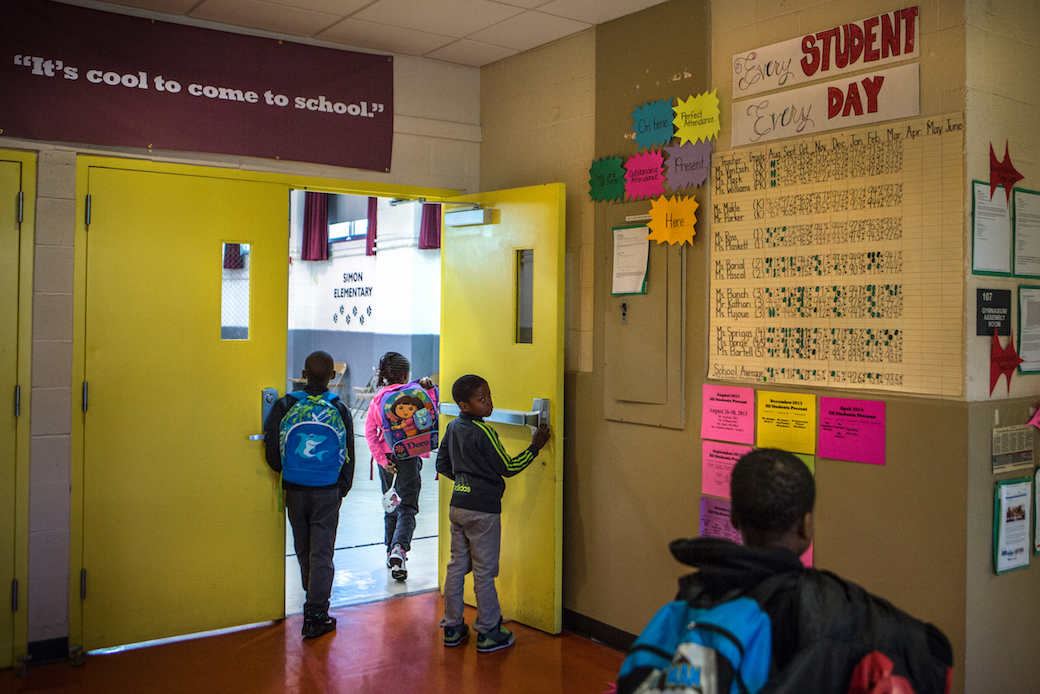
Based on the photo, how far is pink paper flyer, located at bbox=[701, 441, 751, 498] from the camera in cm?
343

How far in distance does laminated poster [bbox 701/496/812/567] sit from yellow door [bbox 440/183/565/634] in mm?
807

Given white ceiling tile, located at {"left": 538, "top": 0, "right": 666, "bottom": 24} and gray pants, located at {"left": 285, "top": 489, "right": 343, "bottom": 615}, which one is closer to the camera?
white ceiling tile, located at {"left": 538, "top": 0, "right": 666, "bottom": 24}

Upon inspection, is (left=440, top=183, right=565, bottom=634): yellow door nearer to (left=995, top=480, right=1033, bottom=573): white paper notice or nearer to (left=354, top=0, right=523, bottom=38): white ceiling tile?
(left=354, top=0, right=523, bottom=38): white ceiling tile

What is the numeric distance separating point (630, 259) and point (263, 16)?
6.67 feet

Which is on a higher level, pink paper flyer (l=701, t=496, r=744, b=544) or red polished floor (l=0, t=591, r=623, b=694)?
pink paper flyer (l=701, t=496, r=744, b=544)

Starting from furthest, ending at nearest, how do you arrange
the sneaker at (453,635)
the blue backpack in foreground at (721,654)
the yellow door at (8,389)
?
the sneaker at (453,635)
the yellow door at (8,389)
the blue backpack in foreground at (721,654)

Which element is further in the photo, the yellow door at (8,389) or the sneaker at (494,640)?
the sneaker at (494,640)

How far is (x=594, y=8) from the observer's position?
3840 millimetres

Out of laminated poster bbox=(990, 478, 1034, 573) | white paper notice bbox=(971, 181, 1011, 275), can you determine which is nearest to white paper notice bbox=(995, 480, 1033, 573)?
laminated poster bbox=(990, 478, 1034, 573)

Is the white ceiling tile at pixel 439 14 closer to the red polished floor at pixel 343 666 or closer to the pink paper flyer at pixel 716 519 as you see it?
the pink paper flyer at pixel 716 519

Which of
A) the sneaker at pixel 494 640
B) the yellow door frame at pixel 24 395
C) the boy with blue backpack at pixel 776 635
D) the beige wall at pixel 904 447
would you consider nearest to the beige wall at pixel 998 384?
the beige wall at pixel 904 447

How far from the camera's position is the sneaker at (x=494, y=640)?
12.7 feet

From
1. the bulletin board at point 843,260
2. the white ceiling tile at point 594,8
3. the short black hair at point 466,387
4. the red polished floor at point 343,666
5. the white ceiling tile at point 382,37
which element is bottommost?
the red polished floor at point 343,666

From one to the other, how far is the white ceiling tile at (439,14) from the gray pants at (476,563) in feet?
7.40
